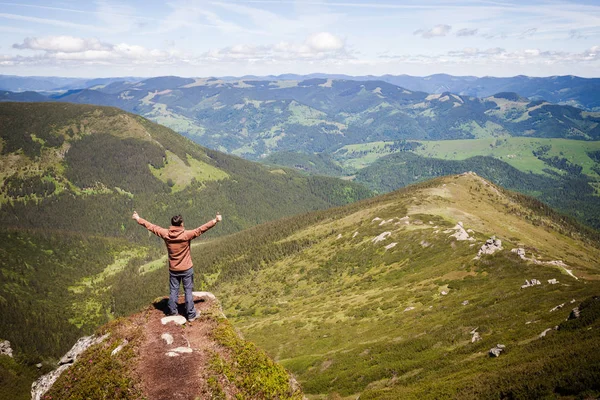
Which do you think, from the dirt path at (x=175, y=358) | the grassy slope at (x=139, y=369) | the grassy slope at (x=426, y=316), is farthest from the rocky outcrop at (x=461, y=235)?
the dirt path at (x=175, y=358)

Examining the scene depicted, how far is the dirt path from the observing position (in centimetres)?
1880

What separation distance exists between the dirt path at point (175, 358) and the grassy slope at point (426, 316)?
80.6ft

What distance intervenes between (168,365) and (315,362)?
54.9 meters

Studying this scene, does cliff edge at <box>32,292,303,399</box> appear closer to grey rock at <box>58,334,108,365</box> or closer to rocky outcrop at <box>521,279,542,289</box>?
grey rock at <box>58,334,108,365</box>

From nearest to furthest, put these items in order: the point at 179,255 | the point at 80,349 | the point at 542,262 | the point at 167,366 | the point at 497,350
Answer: the point at 167,366
the point at 179,255
the point at 80,349
the point at 497,350
the point at 542,262

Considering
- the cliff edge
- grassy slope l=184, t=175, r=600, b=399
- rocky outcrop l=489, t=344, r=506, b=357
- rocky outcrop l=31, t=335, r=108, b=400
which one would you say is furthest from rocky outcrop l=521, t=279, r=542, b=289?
rocky outcrop l=31, t=335, r=108, b=400

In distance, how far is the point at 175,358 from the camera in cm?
2083

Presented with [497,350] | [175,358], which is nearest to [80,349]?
[175,358]

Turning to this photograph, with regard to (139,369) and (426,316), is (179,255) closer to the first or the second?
(139,369)

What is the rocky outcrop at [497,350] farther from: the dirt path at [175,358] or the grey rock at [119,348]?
the grey rock at [119,348]

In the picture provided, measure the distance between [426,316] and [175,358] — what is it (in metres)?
62.9

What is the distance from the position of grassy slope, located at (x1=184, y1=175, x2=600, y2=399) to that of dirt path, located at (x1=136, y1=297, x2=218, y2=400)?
80.6ft

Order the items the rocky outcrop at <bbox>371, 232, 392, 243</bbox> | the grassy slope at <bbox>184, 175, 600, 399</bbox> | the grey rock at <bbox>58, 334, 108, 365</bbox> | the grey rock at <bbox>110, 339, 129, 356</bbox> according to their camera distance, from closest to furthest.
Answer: the grey rock at <bbox>110, 339, 129, 356</bbox>
the grey rock at <bbox>58, 334, 108, 365</bbox>
the grassy slope at <bbox>184, 175, 600, 399</bbox>
the rocky outcrop at <bbox>371, 232, 392, 243</bbox>

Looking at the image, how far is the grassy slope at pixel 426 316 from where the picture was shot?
116 ft
